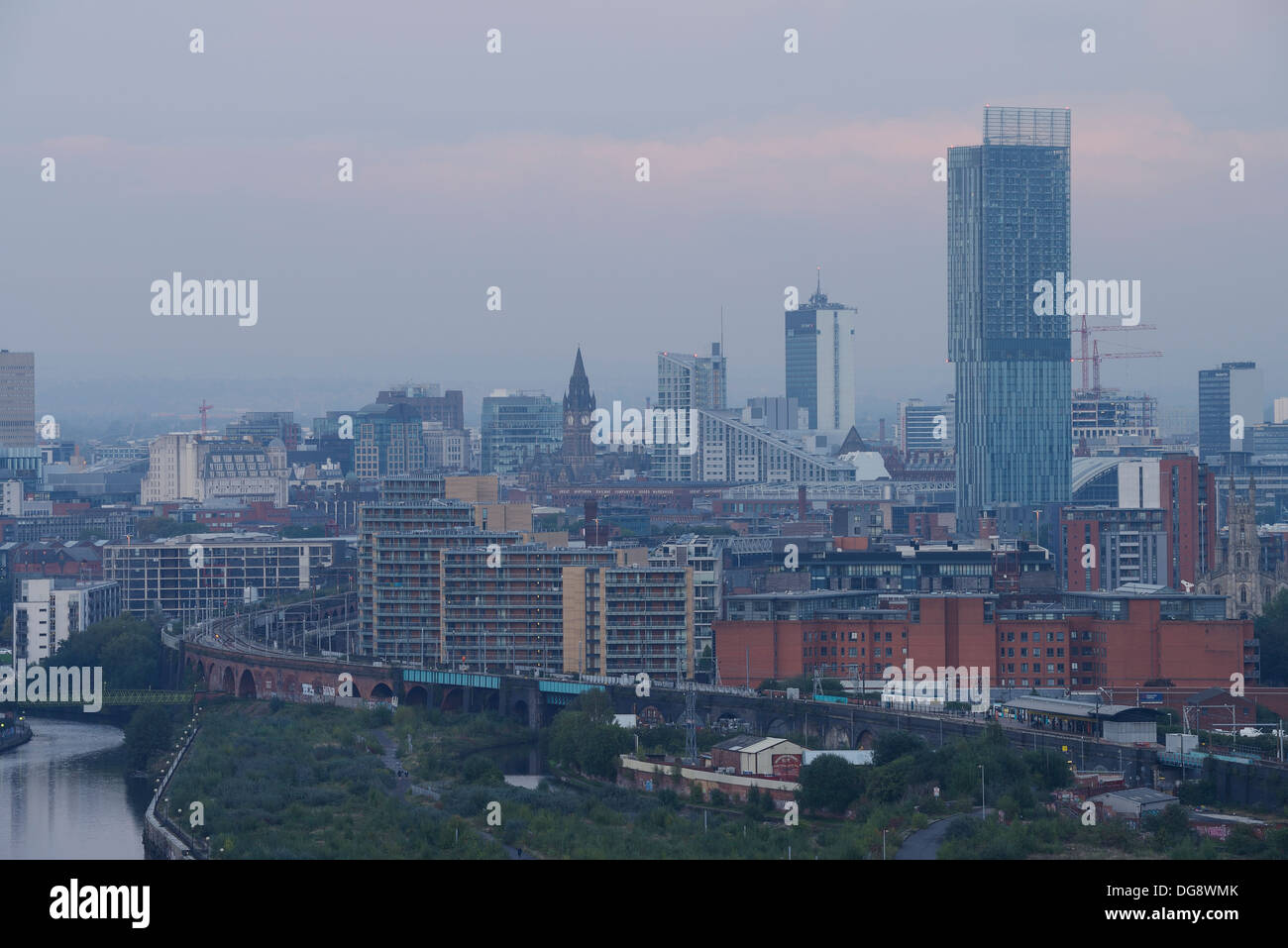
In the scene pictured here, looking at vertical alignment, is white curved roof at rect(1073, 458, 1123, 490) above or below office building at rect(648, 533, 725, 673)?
above

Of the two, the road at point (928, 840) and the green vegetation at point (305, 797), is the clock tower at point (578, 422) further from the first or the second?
the road at point (928, 840)

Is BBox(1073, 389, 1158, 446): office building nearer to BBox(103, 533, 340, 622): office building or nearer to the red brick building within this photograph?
BBox(103, 533, 340, 622): office building

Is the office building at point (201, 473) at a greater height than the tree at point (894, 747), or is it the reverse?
the office building at point (201, 473)

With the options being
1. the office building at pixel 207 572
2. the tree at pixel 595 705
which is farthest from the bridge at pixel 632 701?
the office building at pixel 207 572

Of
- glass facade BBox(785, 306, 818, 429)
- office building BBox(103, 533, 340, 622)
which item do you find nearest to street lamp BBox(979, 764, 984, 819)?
office building BBox(103, 533, 340, 622)
